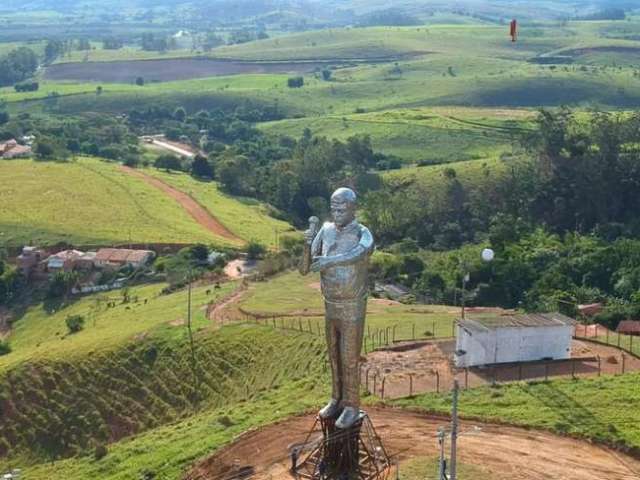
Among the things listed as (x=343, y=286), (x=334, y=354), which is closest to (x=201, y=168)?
(x=334, y=354)

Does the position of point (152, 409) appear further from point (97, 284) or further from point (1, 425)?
point (97, 284)

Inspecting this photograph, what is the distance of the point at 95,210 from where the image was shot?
7962 centimetres

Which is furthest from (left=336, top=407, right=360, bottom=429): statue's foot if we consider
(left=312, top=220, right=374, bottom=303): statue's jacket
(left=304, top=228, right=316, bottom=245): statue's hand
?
(left=304, top=228, right=316, bottom=245): statue's hand

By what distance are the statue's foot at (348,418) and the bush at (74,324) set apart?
3269 centimetres

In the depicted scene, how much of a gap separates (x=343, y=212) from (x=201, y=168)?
258 feet

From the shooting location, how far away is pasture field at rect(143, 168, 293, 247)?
7600cm

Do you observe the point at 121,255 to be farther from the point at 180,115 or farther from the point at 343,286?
the point at 180,115

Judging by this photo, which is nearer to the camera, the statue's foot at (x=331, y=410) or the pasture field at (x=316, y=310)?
the statue's foot at (x=331, y=410)

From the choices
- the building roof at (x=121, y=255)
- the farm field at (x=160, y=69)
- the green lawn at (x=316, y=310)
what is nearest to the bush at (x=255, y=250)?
the building roof at (x=121, y=255)

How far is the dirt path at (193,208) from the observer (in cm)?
7600

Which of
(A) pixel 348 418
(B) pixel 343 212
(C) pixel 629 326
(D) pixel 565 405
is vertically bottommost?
(C) pixel 629 326

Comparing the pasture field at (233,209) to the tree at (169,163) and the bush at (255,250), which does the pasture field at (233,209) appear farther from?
the bush at (255,250)

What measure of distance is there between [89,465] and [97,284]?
35.4 metres

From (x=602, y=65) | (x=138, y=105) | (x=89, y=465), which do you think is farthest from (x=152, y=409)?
(x=602, y=65)
